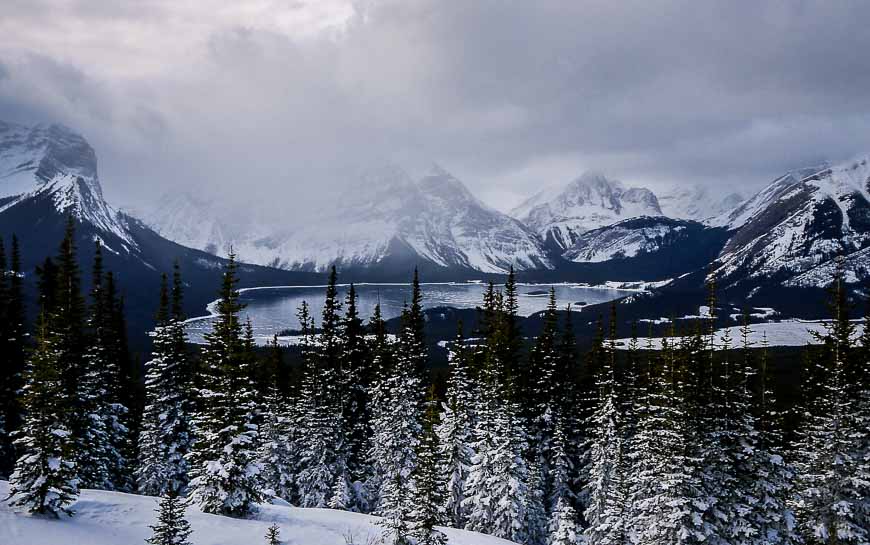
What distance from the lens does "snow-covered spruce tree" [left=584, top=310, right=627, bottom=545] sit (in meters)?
35.2

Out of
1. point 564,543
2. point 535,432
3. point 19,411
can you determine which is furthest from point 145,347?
point 564,543

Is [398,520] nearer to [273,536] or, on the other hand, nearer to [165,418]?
[273,536]

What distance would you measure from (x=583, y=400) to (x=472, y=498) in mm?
14325

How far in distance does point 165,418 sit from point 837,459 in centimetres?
4345

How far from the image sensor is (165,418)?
38.9 metres

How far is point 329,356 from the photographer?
45.9 m

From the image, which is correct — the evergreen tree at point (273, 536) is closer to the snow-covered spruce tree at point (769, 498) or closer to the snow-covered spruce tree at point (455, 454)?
the snow-covered spruce tree at point (455, 454)

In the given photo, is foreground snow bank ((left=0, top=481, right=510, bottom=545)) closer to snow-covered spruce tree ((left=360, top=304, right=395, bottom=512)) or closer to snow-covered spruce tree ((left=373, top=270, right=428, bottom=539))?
snow-covered spruce tree ((left=373, top=270, right=428, bottom=539))

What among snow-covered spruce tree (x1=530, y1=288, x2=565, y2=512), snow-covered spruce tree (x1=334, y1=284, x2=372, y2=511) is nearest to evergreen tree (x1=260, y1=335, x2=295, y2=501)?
snow-covered spruce tree (x1=334, y1=284, x2=372, y2=511)

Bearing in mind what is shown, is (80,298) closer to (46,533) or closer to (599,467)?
(46,533)

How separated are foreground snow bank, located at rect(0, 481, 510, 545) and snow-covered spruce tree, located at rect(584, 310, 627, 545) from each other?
42.8 feet

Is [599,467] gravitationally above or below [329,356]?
below

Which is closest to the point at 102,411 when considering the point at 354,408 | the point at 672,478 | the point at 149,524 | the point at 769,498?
the point at 354,408

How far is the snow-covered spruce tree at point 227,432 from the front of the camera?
22781mm
